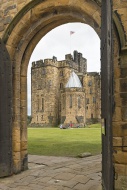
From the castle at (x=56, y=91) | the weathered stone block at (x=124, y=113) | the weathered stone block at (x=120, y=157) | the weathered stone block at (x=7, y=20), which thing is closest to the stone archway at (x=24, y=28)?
the weathered stone block at (x=7, y=20)

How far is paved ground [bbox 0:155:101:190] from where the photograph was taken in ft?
14.8

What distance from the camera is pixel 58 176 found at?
5.13 metres

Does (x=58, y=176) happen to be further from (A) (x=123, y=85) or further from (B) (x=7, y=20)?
(B) (x=7, y=20)

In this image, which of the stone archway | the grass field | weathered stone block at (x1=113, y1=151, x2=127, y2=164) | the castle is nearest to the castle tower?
the castle

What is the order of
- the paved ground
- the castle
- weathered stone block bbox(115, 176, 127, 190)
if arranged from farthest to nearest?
the castle < the paved ground < weathered stone block bbox(115, 176, 127, 190)

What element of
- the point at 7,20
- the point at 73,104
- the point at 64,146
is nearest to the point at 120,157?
the point at 7,20

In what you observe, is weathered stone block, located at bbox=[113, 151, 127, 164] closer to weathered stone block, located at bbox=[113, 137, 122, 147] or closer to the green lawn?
weathered stone block, located at bbox=[113, 137, 122, 147]

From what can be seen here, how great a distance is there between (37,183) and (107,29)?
3125mm

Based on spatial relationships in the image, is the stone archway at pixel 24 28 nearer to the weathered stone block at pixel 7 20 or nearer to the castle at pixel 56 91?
the weathered stone block at pixel 7 20

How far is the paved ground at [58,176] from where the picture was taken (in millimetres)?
4516

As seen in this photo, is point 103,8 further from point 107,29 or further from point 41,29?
point 41,29

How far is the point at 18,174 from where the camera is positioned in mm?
5438

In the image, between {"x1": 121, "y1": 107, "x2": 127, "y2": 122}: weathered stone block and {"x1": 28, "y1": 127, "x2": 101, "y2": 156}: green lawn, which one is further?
{"x1": 28, "y1": 127, "x2": 101, "y2": 156}: green lawn

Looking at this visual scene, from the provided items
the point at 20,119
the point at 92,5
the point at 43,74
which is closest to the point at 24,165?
the point at 20,119
